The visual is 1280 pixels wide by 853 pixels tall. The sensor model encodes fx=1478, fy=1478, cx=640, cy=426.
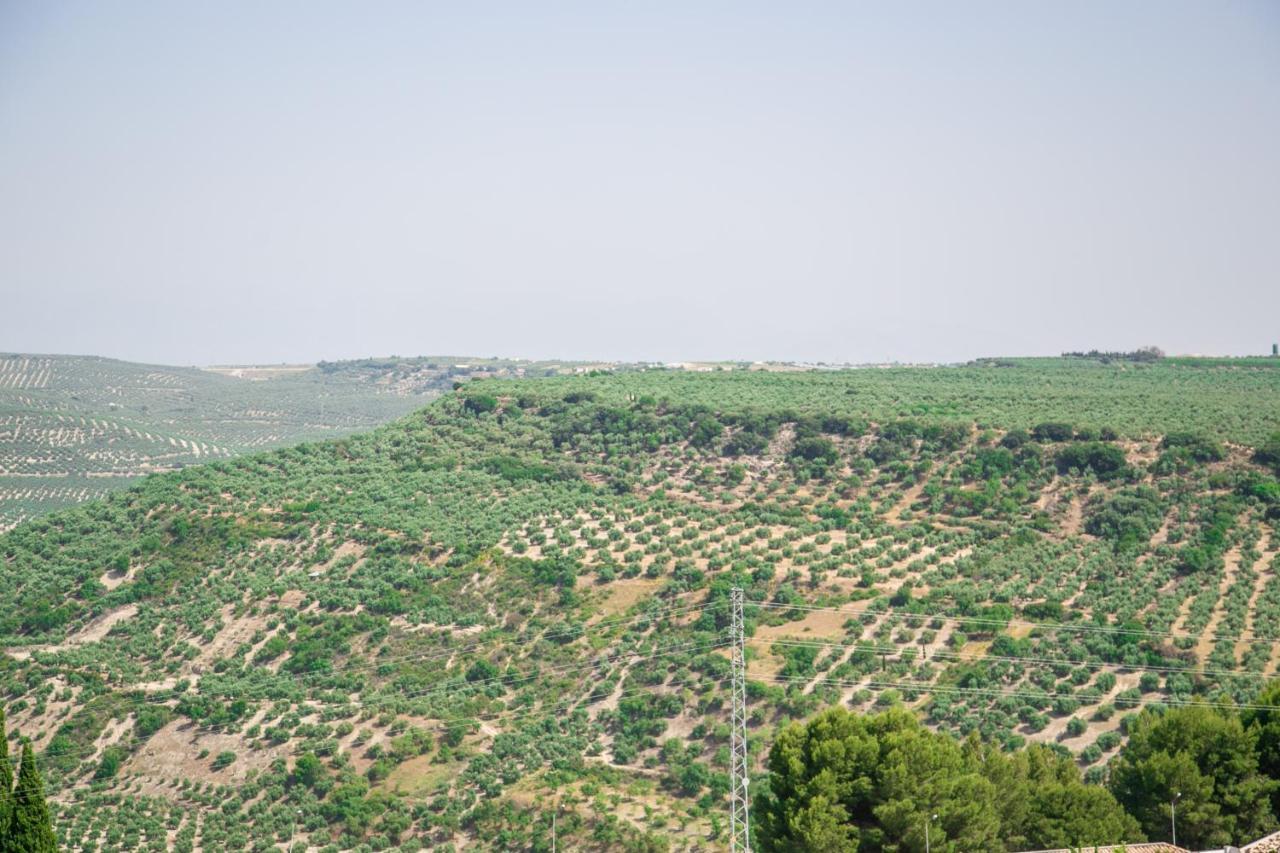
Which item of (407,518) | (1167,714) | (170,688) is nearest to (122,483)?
(407,518)

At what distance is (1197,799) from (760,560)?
108 feet

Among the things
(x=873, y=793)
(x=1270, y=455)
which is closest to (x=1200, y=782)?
(x=873, y=793)

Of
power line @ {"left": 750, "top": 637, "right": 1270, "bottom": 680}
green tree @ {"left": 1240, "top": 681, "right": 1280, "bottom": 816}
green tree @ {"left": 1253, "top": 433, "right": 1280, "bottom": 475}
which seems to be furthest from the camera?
green tree @ {"left": 1253, "top": 433, "right": 1280, "bottom": 475}

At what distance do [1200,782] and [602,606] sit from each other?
35106mm

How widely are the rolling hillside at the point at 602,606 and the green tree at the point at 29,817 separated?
64.7ft

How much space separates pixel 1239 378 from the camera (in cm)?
12331

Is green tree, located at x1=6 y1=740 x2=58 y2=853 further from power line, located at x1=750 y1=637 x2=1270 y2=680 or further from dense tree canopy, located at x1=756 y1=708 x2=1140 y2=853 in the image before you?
power line, located at x1=750 y1=637 x2=1270 y2=680

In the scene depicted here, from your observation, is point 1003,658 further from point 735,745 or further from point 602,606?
point 735,745

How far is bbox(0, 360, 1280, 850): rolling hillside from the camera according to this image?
209 ft

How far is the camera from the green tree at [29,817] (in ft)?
136

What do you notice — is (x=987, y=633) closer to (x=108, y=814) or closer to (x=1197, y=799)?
(x=1197, y=799)

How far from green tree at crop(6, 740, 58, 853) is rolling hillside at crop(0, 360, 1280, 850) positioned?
19719 mm

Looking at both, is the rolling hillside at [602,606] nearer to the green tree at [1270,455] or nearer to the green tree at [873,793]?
the green tree at [1270,455]

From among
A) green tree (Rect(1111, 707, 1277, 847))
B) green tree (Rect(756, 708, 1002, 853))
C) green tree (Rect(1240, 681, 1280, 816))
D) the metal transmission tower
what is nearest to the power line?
green tree (Rect(1240, 681, 1280, 816))
